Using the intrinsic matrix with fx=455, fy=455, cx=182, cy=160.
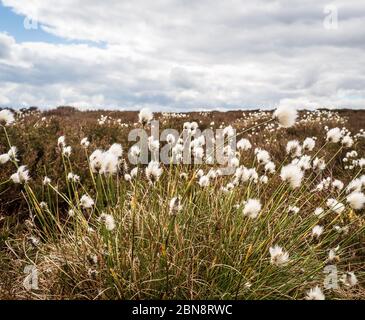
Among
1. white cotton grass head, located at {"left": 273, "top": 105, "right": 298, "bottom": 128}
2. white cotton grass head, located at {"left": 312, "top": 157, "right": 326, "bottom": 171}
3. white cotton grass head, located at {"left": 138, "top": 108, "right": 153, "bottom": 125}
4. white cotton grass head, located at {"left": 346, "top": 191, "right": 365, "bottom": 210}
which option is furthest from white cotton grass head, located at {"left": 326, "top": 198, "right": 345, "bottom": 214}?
white cotton grass head, located at {"left": 138, "top": 108, "right": 153, "bottom": 125}

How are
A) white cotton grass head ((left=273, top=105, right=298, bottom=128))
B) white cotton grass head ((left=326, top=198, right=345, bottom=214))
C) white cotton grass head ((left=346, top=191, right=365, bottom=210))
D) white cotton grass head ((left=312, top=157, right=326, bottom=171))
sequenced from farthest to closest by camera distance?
white cotton grass head ((left=312, top=157, right=326, bottom=171))
white cotton grass head ((left=326, top=198, right=345, bottom=214))
white cotton grass head ((left=346, top=191, right=365, bottom=210))
white cotton grass head ((left=273, top=105, right=298, bottom=128))

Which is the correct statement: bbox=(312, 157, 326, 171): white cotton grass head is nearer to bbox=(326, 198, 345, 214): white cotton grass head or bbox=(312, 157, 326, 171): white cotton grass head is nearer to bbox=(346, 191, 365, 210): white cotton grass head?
bbox=(326, 198, 345, 214): white cotton grass head

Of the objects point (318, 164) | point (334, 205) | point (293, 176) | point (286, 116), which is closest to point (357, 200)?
point (334, 205)

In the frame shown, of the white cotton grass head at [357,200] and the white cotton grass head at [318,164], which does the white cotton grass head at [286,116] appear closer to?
the white cotton grass head at [357,200]

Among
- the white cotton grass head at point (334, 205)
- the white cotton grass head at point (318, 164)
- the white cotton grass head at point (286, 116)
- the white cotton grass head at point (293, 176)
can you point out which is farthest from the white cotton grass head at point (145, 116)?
the white cotton grass head at point (318, 164)

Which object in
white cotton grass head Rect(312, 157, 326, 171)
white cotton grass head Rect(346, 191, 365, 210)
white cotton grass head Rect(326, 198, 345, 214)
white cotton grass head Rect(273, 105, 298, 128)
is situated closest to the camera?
white cotton grass head Rect(273, 105, 298, 128)

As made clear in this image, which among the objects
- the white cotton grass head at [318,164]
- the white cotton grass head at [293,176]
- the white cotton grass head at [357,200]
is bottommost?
the white cotton grass head at [357,200]

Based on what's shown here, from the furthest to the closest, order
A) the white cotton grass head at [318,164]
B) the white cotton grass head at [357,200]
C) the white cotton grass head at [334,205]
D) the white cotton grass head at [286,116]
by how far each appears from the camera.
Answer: the white cotton grass head at [318,164] < the white cotton grass head at [334,205] < the white cotton grass head at [357,200] < the white cotton grass head at [286,116]

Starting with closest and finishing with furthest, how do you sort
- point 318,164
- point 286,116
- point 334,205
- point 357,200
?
point 286,116, point 357,200, point 334,205, point 318,164

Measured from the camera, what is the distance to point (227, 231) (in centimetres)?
352

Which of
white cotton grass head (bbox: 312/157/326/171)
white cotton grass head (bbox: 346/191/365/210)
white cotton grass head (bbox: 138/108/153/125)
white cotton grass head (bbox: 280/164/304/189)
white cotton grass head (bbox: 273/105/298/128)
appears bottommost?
white cotton grass head (bbox: 346/191/365/210)

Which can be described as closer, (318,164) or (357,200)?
(357,200)

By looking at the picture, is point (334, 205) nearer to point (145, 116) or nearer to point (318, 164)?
point (318, 164)

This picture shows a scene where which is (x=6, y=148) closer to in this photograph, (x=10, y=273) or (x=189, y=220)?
(x=10, y=273)
